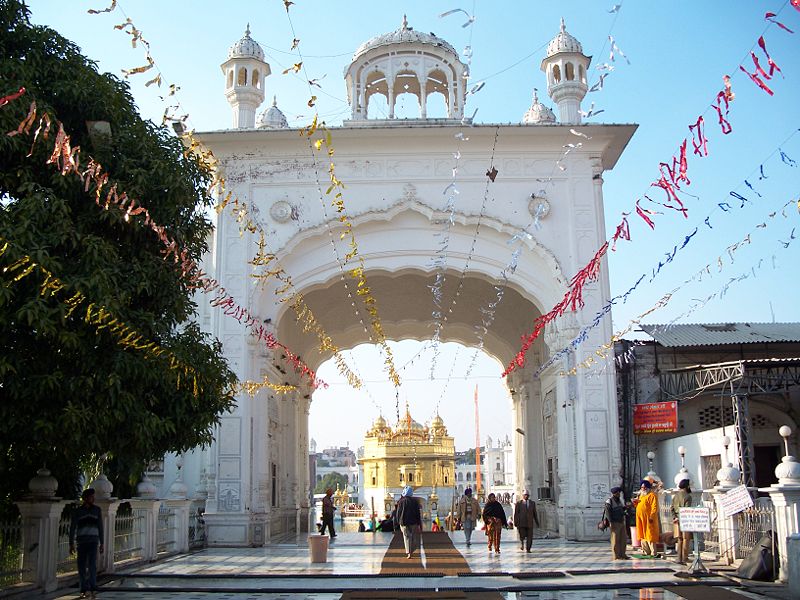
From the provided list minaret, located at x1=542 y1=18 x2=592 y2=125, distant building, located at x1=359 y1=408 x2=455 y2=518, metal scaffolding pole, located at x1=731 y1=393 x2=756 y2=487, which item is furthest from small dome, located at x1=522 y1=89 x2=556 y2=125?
distant building, located at x1=359 y1=408 x2=455 y2=518

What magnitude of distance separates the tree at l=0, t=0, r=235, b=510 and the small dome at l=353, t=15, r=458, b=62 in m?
9.51

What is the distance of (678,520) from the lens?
10.7m

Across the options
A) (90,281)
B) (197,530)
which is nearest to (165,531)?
(197,530)

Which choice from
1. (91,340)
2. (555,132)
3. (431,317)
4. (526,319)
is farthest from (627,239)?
(431,317)

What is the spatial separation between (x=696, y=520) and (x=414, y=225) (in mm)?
8924

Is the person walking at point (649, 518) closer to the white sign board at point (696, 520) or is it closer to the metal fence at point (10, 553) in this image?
the white sign board at point (696, 520)

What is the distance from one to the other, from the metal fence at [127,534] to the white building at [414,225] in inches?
119

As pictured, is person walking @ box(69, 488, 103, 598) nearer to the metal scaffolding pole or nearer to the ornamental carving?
the ornamental carving

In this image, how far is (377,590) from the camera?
30.7 feet

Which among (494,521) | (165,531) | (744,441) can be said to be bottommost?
(165,531)

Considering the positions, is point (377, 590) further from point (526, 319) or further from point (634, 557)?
point (526, 319)

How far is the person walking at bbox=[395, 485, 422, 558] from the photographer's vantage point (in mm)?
12398

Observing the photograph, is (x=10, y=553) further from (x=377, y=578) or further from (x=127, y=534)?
(x=377, y=578)

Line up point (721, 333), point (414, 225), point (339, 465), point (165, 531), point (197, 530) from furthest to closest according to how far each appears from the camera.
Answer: point (339, 465), point (721, 333), point (414, 225), point (197, 530), point (165, 531)
